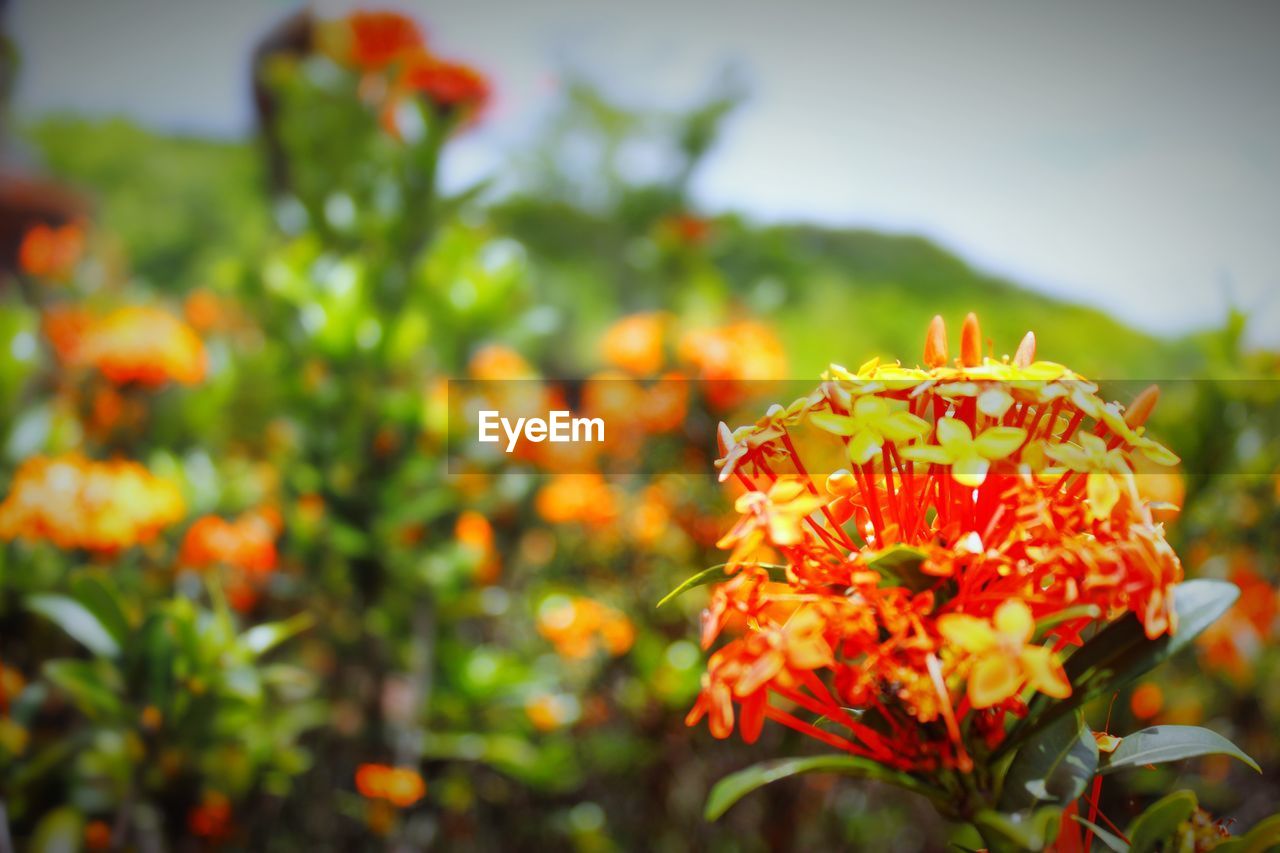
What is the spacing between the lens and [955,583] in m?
0.34

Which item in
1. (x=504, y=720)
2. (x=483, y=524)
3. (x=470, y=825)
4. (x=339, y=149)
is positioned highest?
(x=339, y=149)

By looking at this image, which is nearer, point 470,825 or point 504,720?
point 504,720

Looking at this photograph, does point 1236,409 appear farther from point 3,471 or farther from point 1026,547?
point 3,471

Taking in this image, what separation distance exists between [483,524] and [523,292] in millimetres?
476

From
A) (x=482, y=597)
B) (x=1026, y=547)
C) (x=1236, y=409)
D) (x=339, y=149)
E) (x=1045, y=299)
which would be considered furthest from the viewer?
(x=1045, y=299)

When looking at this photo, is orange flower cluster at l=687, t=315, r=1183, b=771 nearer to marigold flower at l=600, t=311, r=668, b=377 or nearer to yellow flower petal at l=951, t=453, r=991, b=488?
yellow flower petal at l=951, t=453, r=991, b=488

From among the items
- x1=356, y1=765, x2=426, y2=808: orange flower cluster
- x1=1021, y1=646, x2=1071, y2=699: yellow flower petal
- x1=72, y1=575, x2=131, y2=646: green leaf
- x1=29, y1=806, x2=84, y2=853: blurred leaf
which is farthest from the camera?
x1=356, y1=765, x2=426, y2=808: orange flower cluster

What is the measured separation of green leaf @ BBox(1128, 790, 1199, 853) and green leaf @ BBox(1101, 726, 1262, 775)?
17 mm

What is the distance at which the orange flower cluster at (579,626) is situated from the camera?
1.36 metres

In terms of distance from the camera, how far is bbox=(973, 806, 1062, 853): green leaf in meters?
0.28

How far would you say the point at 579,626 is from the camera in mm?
1361

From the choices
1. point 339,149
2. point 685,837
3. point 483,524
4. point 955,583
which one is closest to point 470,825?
point 685,837

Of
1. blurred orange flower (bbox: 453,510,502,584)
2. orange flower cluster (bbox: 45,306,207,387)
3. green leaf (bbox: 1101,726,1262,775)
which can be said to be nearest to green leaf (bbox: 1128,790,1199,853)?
green leaf (bbox: 1101,726,1262,775)

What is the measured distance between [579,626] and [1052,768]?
1.09 meters
